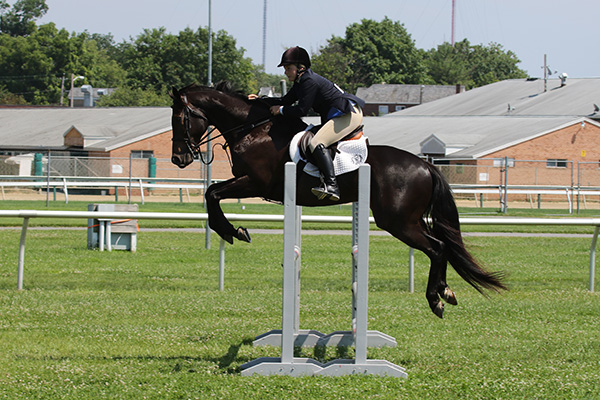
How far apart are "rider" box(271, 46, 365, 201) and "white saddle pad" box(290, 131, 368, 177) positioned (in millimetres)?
92

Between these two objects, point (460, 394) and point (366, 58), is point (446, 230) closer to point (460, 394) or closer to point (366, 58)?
point (460, 394)

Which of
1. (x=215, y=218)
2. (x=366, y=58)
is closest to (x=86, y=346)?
(x=215, y=218)

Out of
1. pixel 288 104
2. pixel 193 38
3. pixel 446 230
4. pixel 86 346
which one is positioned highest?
pixel 193 38

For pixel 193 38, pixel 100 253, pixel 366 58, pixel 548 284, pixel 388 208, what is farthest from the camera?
pixel 366 58

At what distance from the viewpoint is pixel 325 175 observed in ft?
23.7

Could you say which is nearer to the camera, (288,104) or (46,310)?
(288,104)

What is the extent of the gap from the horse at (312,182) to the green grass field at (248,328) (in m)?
0.64

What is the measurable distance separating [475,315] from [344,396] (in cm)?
425

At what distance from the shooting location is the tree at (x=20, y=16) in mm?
114375

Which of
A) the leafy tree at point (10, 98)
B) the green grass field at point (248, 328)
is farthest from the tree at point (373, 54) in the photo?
the green grass field at point (248, 328)

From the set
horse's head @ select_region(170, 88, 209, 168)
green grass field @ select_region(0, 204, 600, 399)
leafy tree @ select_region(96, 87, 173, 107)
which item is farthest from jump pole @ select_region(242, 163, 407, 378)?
leafy tree @ select_region(96, 87, 173, 107)

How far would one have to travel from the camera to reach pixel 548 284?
13.0 m

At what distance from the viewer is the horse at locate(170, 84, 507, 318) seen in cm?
743

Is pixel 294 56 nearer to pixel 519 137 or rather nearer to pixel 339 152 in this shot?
pixel 339 152
